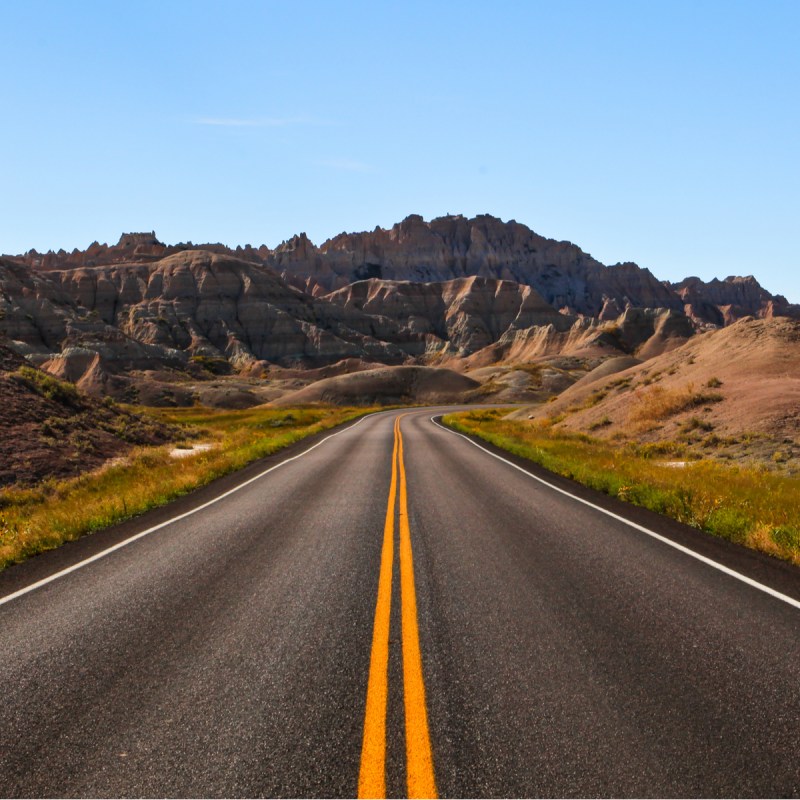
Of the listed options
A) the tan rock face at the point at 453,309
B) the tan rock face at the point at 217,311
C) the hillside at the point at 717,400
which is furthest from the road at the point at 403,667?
the tan rock face at the point at 453,309

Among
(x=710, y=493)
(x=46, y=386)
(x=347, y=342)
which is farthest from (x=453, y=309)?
(x=710, y=493)

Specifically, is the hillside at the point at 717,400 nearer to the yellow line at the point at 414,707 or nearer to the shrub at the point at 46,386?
the yellow line at the point at 414,707

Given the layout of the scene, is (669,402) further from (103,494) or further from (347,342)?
(347,342)

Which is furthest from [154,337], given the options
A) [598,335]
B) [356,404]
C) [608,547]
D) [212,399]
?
[608,547]

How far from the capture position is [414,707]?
3.81 m

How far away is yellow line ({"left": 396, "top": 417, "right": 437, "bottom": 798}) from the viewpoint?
3.08 m

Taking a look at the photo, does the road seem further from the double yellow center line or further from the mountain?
the mountain

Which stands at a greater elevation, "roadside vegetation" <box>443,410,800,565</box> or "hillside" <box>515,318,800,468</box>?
"hillside" <box>515,318,800,468</box>

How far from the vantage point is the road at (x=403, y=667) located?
10.6 ft

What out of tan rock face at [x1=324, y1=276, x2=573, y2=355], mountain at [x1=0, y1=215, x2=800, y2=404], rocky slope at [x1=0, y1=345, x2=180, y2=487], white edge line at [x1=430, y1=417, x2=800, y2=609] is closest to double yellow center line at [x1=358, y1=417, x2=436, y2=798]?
white edge line at [x1=430, y1=417, x2=800, y2=609]

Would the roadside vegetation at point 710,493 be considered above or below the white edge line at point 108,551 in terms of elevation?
above

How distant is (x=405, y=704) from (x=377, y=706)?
0.20 meters

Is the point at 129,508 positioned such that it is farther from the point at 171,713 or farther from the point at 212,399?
the point at 212,399

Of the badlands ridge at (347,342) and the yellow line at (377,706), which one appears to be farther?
the badlands ridge at (347,342)
